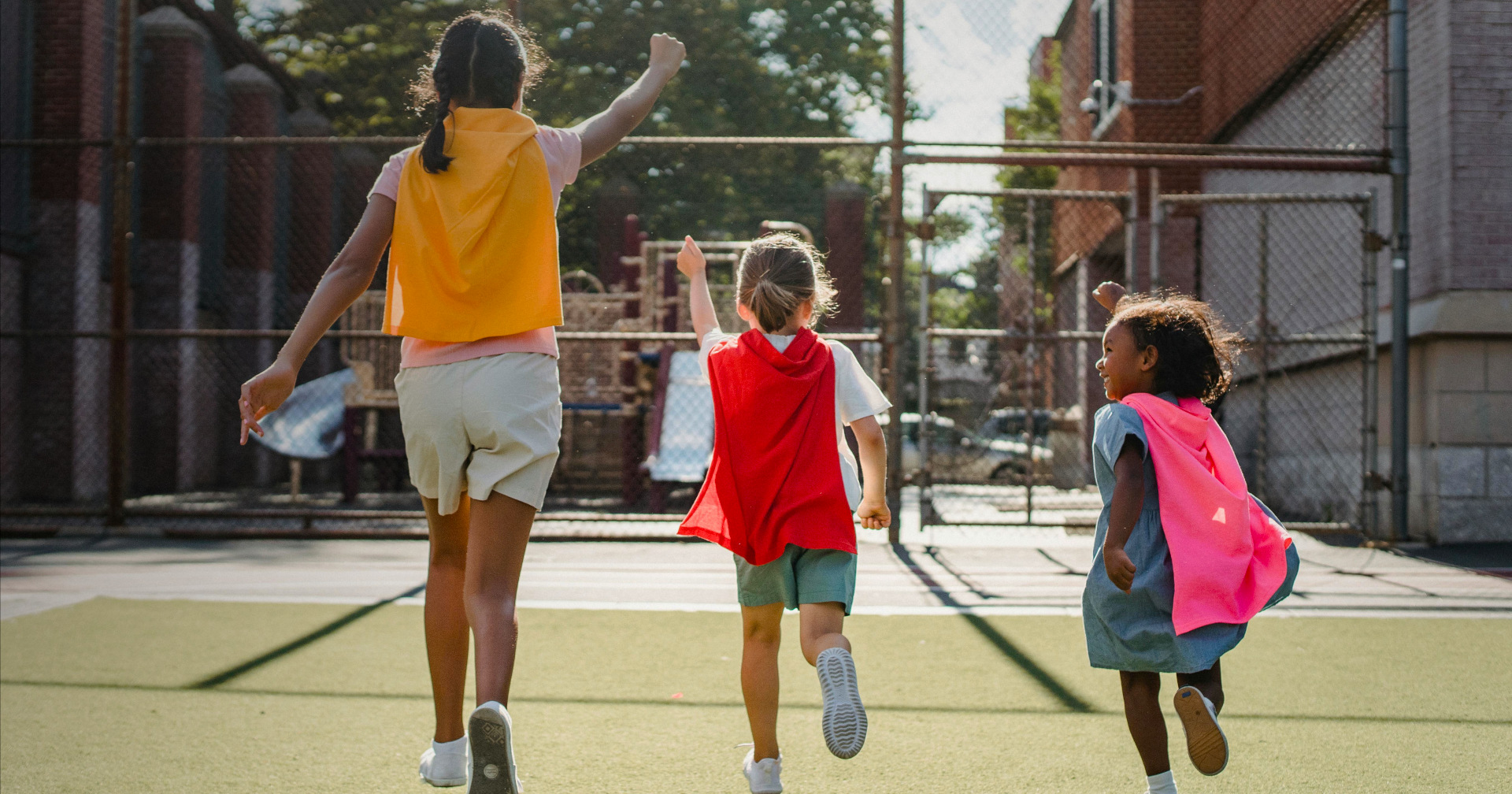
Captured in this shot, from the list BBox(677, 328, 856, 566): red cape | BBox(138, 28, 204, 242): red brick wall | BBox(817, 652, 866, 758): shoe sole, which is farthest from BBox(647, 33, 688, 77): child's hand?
BBox(138, 28, 204, 242): red brick wall

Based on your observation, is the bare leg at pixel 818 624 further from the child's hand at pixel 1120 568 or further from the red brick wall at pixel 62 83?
the red brick wall at pixel 62 83

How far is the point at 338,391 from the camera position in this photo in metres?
13.4

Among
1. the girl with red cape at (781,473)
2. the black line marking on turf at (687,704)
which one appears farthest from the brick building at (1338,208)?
the girl with red cape at (781,473)

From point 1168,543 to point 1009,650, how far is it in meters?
2.26

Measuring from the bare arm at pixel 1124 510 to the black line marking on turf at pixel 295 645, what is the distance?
320 cm

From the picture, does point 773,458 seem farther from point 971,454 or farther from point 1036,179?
point 1036,179

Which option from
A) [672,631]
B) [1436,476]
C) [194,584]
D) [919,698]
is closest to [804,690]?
[919,698]

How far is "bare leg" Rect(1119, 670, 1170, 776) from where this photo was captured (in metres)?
2.63

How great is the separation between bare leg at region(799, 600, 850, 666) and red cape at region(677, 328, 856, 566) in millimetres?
157

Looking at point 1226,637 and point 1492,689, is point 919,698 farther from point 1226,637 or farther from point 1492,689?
point 1492,689

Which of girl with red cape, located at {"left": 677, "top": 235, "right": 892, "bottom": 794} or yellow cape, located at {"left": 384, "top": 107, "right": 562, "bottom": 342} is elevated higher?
yellow cape, located at {"left": 384, "top": 107, "right": 562, "bottom": 342}

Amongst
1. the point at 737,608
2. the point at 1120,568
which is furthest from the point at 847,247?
the point at 1120,568

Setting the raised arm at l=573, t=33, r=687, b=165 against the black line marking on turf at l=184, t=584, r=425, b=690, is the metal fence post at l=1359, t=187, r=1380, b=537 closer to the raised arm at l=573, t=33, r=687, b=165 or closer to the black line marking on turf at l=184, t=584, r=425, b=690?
the black line marking on turf at l=184, t=584, r=425, b=690

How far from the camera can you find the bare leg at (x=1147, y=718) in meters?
2.63
